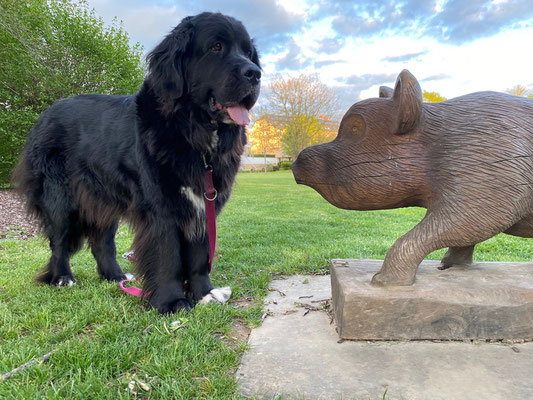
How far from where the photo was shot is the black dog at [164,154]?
2355 mm

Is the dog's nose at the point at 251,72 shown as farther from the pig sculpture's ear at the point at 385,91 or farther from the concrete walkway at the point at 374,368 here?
the concrete walkway at the point at 374,368

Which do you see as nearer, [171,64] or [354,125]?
[354,125]

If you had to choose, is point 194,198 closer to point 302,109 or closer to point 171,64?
point 171,64

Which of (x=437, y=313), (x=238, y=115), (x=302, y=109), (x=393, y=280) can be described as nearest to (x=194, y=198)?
(x=238, y=115)

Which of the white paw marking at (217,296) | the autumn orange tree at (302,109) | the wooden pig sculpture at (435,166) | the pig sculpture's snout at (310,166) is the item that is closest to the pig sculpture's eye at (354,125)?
the wooden pig sculpture at (435,166)

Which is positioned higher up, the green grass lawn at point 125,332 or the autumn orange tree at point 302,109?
the autumn orange tree at point 302,109

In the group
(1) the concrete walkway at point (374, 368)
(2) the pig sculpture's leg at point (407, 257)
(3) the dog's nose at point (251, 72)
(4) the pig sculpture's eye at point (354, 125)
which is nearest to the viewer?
(1) the concrete walkway at point (374, 368)

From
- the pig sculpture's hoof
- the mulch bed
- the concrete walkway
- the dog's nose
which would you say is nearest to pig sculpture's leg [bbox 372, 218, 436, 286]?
the pig sculpture's hoof

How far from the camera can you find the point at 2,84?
35.2 feet

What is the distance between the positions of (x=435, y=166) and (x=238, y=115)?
1.25 meters

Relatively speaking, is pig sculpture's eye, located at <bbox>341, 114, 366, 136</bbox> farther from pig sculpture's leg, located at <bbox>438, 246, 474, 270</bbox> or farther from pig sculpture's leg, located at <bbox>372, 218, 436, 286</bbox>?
pig sculpture's leg, located at <bbox>438, 246, 474, 270</bbox>

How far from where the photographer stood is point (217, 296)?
260cm

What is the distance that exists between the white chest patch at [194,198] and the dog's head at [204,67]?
54 centimetres

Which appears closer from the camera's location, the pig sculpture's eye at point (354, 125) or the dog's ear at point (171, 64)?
the pig sculpture's eye at point (354, 125)
